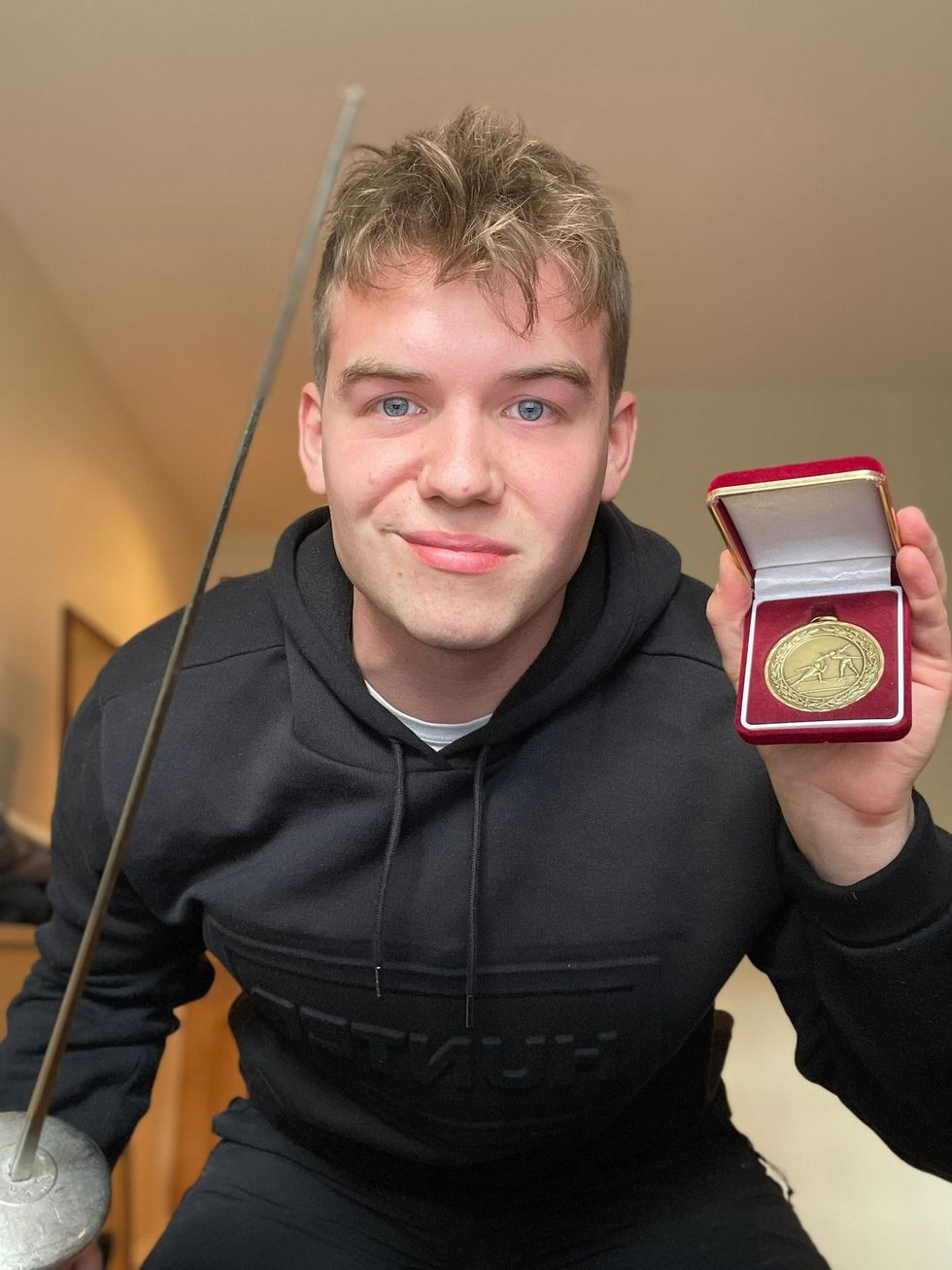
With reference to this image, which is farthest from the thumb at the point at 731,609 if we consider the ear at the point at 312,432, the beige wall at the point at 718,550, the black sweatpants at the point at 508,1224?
the beige wall at the point at 718,550

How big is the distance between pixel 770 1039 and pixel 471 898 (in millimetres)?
2260

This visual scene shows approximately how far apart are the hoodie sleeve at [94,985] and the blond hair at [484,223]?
48 cm

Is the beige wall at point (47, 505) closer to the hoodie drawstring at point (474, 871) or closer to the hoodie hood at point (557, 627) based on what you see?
the hoodie hood at point (557, 627)

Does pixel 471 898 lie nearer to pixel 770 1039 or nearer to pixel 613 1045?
pixel 613 1045

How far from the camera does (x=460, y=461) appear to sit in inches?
40.1

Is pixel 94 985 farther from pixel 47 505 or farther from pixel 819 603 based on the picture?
pixel 47 505

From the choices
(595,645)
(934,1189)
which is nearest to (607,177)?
(595,645)

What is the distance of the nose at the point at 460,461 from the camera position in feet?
3.33

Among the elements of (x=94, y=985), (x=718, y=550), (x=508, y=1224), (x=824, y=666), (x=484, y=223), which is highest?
(x=484, y=223)

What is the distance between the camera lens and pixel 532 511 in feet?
3.48

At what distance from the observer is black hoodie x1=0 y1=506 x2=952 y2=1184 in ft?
3.71

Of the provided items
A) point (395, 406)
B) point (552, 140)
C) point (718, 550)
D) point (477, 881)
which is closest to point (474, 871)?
point (477, 881)

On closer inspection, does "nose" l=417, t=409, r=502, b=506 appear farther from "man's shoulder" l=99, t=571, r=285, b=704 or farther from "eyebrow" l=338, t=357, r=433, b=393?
"man's shoulder" l=99, t=571, r=285, b=704

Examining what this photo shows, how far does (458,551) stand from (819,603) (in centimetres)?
32
